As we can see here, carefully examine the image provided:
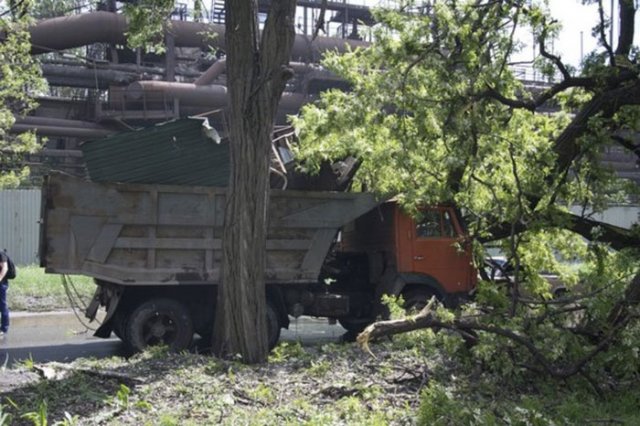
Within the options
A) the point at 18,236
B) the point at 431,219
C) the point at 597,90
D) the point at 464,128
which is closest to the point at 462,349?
the point at 464,128

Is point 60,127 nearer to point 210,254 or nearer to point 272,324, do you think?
point 210,254

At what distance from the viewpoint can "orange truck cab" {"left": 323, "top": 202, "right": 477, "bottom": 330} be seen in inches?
495

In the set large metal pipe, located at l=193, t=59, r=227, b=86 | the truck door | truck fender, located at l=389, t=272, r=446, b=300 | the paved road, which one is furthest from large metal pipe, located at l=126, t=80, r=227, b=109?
truck fender, located at l=389, t=272, r=446, b=300

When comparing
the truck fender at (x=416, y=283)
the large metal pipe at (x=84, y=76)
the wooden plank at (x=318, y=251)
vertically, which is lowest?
the truck fender at (x=416, y=283)

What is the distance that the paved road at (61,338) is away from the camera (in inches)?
465

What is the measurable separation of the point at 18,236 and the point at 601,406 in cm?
2121

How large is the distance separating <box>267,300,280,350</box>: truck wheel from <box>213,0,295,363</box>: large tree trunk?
329 cm

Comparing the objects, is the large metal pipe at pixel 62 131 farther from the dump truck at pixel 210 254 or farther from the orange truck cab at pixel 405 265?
the orange truck cab at pixel 405 265

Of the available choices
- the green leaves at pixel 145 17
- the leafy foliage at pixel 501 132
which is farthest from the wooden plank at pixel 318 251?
the green leaves at pixel 145 17

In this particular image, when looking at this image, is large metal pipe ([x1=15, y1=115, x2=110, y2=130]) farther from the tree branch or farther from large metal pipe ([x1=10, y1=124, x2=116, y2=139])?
the tree branch

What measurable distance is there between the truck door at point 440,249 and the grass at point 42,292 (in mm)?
7554

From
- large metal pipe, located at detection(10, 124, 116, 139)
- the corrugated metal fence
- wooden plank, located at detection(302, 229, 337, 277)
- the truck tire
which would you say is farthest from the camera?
the corrugated metal fence

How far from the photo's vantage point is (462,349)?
7465 mm

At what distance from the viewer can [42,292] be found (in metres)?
17.1
